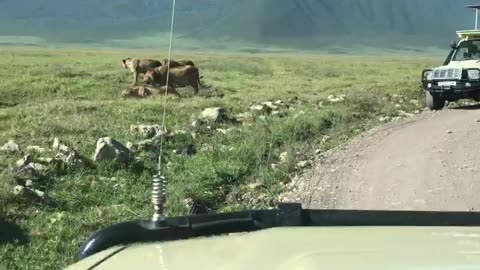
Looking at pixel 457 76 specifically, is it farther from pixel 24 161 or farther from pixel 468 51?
pixel 24 161

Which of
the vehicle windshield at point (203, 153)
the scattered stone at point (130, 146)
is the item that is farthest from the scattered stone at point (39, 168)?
the scattered stone at point (130, 146)

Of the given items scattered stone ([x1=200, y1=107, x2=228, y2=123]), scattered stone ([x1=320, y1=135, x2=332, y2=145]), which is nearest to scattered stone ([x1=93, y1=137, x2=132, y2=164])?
scattered stone ([x1=320, y1=135, x2=332, y2=145])

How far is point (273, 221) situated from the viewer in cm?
241

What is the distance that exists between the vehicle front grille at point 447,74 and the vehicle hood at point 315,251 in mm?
13280

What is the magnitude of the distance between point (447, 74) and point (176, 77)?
565 cm

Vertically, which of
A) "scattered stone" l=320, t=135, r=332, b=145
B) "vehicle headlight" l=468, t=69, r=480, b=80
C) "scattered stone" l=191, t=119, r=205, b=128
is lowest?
"scattered stone" l=320, t=135, r=332, b=145

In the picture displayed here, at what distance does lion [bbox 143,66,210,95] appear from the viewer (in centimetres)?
1695

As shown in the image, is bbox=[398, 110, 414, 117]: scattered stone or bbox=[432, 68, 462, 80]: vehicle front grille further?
bbox=[432, 68, 462, 80]: vehicle front grille

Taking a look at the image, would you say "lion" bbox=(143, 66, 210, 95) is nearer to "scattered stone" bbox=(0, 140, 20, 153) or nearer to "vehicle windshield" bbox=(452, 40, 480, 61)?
"vehicle windshield" bbox=(452, 40, 480, 61)

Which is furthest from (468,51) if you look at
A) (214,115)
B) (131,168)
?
(131,168)

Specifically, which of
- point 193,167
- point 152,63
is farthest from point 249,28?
point 193,167

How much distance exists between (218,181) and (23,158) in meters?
1.82

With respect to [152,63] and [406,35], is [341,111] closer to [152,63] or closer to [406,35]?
[152,63]

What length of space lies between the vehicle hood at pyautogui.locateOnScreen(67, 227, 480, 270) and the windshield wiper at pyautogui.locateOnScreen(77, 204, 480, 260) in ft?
0.21
